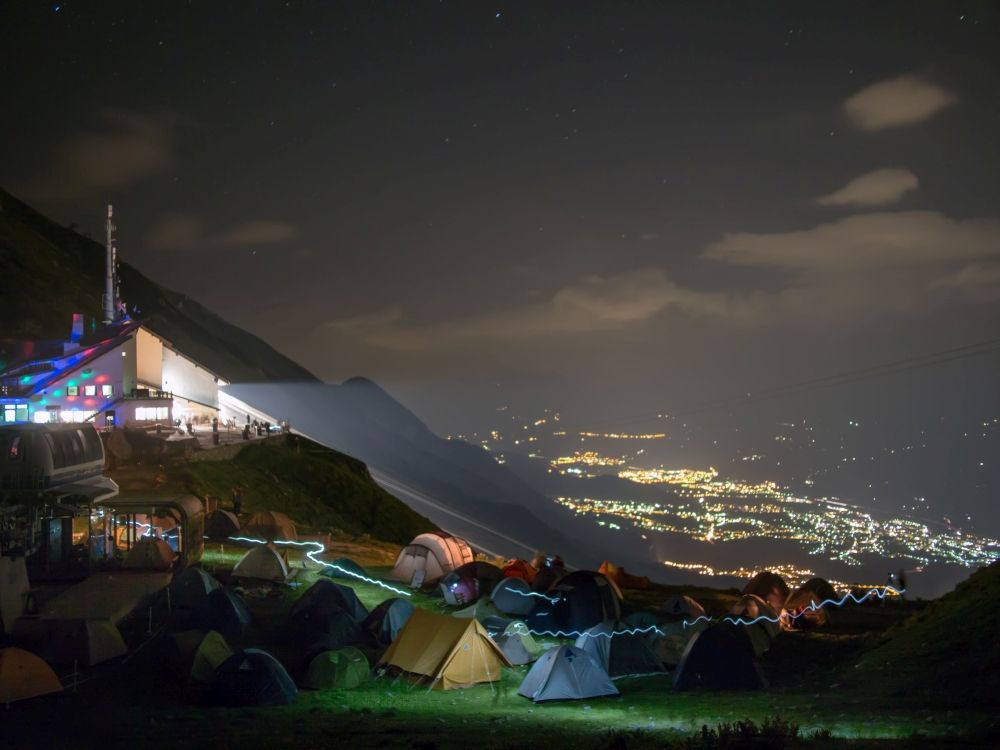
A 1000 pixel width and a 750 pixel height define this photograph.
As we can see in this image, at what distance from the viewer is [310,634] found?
22438 mm

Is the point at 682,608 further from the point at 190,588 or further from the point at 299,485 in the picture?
the point at 299,485

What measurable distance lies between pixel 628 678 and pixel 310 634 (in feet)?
26.9

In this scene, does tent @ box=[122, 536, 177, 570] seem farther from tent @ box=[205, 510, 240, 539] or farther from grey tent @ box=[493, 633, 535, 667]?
grey tent @ box=[493, 633, 535, 667]

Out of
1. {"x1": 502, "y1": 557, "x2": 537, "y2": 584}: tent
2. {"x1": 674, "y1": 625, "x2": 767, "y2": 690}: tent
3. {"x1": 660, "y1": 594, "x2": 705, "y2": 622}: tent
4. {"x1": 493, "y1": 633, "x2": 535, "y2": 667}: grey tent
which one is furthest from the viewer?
{"x1": 502, "y1": 557, "x2": 537, "y2": 584}: tent

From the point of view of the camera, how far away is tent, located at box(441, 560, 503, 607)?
3028cm

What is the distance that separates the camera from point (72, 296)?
3920 inches

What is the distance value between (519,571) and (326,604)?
1188 cm

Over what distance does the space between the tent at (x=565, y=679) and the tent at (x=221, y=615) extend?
8335 mm

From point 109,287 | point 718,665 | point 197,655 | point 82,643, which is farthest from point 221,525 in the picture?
point 109,287

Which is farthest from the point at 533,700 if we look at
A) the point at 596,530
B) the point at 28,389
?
the point at 596,530

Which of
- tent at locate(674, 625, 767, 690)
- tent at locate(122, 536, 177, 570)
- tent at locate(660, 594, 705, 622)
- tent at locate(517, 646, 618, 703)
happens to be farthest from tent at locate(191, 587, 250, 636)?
tent at locate(660, 594, 705, 622)

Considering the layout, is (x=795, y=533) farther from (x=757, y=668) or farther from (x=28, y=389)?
(x=757, y=668)

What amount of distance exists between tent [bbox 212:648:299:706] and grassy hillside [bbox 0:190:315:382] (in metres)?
57.3

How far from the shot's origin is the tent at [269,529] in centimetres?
3703
